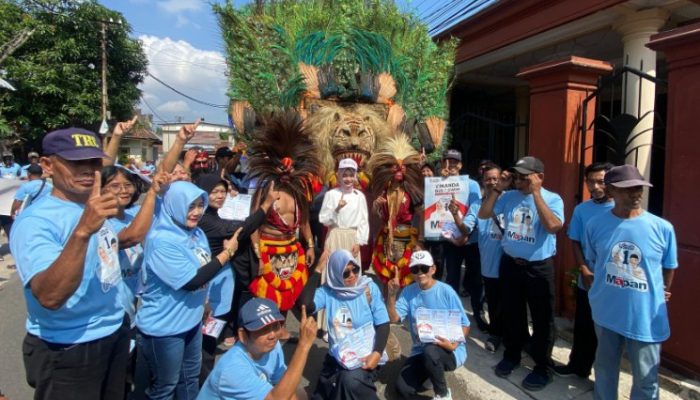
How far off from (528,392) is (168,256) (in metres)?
2.61

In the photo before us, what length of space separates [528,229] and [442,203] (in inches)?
40.6

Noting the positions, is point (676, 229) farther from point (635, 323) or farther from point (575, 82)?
point (575, 82)

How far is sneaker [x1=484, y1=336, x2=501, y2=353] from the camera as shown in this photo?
371 cm

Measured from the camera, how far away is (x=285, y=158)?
4.09m

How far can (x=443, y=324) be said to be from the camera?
9.99ft

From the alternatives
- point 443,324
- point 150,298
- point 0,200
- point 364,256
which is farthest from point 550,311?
point 0,200

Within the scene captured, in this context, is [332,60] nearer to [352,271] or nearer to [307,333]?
[352,271]

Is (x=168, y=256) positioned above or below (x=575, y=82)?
below

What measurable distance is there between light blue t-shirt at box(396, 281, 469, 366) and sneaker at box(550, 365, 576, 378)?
78 cm

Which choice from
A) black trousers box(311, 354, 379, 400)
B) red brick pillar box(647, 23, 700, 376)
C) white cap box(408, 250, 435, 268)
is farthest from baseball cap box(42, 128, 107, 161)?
red brick pillar box(647, 23, 700, 376)

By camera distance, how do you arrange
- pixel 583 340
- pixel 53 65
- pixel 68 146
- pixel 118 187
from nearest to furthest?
pixel 68 146, pixel 118 187, pixel 583 340, pixel 53 65

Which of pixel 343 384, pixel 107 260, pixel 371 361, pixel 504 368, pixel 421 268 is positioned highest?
pixel 107 260

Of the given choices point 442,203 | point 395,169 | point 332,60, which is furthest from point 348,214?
point 332,60

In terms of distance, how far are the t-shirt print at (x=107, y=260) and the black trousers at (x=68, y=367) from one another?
260 millimetres
